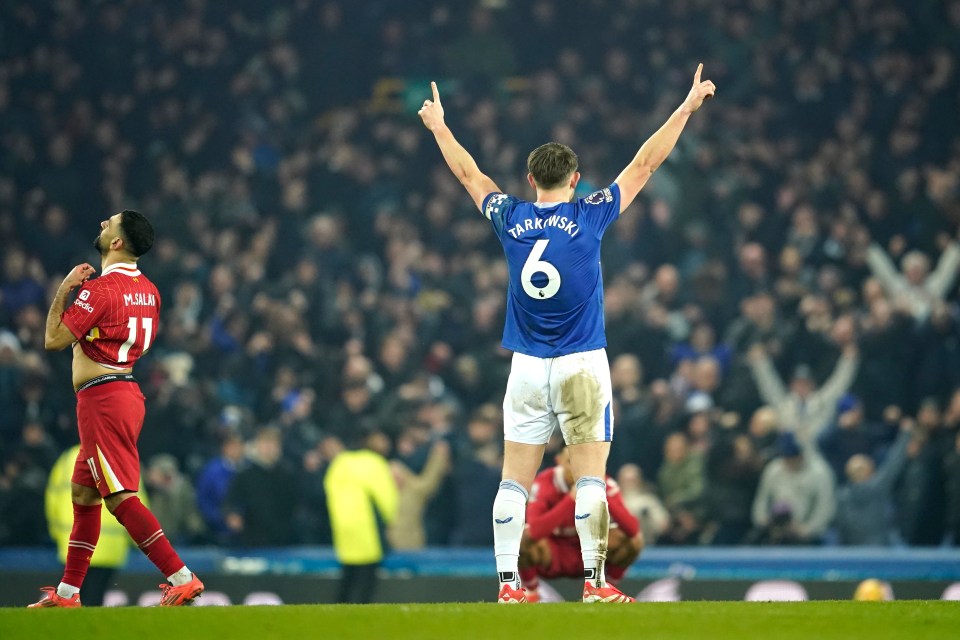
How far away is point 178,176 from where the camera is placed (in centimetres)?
1823

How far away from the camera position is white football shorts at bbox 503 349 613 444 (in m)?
6.60

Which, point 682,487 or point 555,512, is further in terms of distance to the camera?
point 682,487

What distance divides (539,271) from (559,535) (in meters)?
3.00

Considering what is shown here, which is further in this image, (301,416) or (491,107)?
(491,107)

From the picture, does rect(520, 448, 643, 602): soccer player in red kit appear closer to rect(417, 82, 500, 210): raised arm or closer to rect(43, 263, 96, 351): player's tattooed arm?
rect(417, 82, 500, 210): raised arm

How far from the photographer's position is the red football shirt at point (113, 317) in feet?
22.6

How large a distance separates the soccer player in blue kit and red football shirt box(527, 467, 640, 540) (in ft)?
6.87

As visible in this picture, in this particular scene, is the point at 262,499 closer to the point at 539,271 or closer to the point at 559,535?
the point at 559,535

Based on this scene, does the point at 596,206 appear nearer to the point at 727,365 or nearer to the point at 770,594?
the point at 770,594

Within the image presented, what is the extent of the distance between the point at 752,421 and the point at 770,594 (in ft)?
6.50

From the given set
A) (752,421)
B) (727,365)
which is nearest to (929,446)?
(752,421)

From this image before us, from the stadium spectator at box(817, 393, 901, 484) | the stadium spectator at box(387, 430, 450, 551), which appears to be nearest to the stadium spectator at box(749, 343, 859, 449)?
the stadium spectator at box(817, 393, 901, 484)

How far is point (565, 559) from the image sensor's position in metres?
9.14

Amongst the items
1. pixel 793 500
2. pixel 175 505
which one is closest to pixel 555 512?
pixel 793 500
